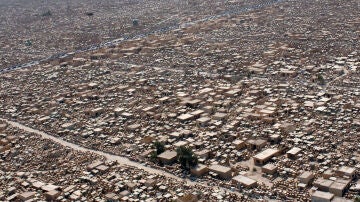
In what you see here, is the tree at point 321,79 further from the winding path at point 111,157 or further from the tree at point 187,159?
the winding path at point 111,157

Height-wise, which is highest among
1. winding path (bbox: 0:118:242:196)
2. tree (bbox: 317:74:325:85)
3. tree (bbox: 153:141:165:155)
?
tree (bbox: 317:74:325:85)

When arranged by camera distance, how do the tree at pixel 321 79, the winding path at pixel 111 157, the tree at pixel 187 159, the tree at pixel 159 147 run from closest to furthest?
the winding path at pixel 111 157 → the tree at pixel 187 159 → the tree at pixel 159 147 → the tree at pixel 321 79

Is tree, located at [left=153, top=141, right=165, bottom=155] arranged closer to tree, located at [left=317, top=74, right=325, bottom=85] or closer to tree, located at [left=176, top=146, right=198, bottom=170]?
tree, located at [left=176, top=146, right=198, bottom=170]

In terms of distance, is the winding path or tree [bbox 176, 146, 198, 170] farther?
tree [bbox 176, 146, 198, 170]

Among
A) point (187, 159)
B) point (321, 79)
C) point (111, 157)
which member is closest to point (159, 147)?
point (187, 159)

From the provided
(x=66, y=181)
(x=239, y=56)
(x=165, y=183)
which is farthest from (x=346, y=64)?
(x=66, y=181)

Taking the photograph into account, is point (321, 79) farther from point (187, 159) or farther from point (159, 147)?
point (187, 159)

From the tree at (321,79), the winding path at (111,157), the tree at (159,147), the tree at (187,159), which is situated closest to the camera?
the winding path at (111,157)

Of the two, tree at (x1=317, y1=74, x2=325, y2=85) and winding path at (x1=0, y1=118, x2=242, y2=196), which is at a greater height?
tree at (x1=317, y1=74, x2=325, y2=85)

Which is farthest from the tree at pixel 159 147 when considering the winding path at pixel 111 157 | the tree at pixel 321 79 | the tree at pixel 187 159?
the tree at pixel 321 79

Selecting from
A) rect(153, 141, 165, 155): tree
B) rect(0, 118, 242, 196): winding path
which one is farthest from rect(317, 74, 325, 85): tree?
rect(0, 118, 242, 196): winding path

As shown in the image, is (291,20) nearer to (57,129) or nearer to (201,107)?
(201,107)

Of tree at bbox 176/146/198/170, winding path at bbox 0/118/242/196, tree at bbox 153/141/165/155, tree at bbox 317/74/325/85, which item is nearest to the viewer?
winding path at bbox 0/118/242/196
